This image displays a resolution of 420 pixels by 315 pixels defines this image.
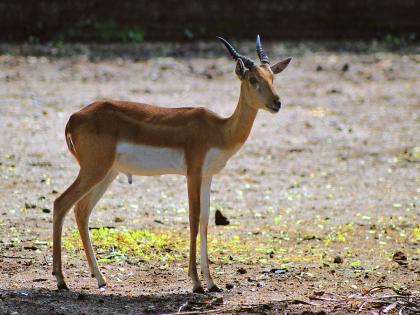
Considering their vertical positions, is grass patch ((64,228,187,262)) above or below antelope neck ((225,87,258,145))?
below

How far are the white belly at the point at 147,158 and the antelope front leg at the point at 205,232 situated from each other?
0.32 metres

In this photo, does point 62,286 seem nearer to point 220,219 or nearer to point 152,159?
point 152,159

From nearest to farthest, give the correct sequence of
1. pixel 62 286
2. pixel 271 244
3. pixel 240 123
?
pixel 62 286 → pixel 240 123 → pixel 271 244

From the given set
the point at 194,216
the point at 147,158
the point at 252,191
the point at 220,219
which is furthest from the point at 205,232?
the point at 252,191

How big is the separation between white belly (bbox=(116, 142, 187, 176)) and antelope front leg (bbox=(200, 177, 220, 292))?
1.05ft

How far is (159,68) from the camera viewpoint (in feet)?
59.9

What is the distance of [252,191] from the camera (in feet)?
39.2

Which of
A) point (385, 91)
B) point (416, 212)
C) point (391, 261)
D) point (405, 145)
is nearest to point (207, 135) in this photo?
point (391, 261)

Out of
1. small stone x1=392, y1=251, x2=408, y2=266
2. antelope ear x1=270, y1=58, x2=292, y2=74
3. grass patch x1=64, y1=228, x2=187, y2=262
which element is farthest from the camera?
small stone x1=392, y1=251, x2=408, y2=266

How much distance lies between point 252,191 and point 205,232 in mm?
3999

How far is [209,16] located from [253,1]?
1.04 m

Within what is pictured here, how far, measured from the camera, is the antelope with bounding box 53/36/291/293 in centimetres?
770

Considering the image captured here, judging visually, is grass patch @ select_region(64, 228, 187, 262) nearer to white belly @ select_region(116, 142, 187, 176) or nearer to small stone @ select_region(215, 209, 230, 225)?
small stone @ select_region(215, 209, 230, 225)

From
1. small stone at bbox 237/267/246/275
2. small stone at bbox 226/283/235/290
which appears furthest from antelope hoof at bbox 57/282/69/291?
small stone at bbox 237/267/246/275
